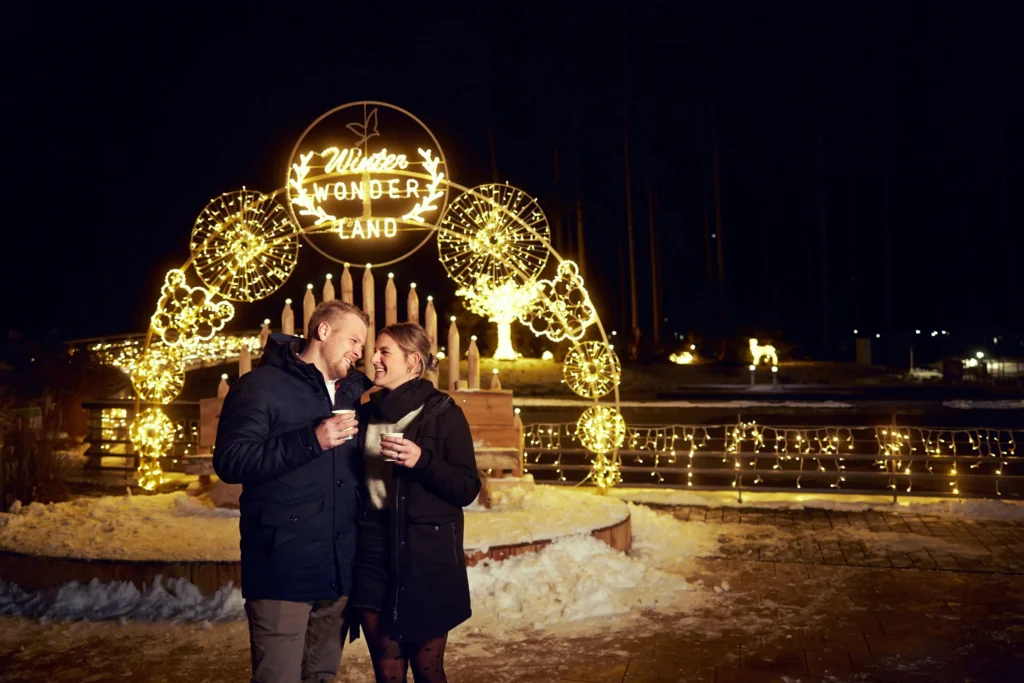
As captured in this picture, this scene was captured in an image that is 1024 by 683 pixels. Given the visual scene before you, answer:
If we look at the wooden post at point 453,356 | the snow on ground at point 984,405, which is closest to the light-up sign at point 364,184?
the wooden post at point 453,356

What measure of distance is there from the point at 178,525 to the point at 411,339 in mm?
5487

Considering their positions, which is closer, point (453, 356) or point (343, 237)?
point (453, 356)

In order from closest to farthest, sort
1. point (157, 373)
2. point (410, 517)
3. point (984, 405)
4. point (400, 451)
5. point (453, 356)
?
point (400, 451), point (410, 517), point (453, 356), point (157, 373), point (984, 405)

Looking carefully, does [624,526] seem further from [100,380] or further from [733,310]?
[733,310]

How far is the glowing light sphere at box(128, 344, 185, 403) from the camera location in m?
11.4

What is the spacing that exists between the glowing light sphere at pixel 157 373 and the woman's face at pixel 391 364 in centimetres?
780

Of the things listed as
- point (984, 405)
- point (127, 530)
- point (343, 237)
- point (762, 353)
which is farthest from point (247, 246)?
point (762, 353)

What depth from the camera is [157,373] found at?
1142cm

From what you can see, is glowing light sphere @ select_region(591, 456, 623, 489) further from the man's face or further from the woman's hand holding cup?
the woman's hand holding cup

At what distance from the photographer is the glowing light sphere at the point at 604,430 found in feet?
35.2

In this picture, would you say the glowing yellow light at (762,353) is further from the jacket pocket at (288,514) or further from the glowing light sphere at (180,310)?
the jacket pocket at (288,514)

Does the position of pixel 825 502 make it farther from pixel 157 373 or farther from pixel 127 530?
pixel 157 373

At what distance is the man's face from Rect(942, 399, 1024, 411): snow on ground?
23.2 metres

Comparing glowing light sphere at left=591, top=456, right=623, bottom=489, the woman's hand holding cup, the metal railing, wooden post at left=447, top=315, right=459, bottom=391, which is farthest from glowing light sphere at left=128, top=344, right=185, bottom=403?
the woman's hand holding cup
